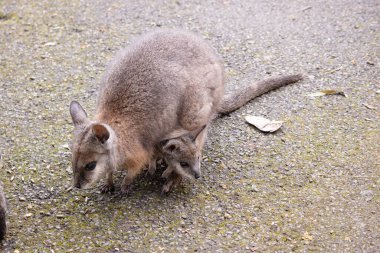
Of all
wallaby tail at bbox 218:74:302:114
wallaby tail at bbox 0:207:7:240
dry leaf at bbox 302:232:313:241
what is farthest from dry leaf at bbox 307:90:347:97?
wallaby tail at bbox 0:207:7:240

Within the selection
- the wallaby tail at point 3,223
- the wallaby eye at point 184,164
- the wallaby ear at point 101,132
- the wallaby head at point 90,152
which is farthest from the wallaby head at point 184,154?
the wallaby tail at point 3,223

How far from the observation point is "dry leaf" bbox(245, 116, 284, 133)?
193 inches

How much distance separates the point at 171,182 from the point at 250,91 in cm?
138

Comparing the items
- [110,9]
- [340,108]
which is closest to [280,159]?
[340,108]

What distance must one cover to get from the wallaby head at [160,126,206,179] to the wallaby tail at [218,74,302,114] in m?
0.83

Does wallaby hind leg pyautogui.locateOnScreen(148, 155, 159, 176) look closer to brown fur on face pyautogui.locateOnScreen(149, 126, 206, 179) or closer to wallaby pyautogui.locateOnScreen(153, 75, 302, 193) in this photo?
wallaby pyautogui.locateOnScreen(153, 75, 302, 193)

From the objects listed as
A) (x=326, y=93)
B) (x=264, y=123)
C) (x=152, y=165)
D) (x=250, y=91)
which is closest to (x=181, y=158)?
(x=152, y=165)

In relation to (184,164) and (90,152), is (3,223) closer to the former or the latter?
(90,152)

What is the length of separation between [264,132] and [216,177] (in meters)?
0.71

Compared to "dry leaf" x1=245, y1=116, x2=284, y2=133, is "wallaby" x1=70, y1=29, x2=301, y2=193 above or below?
above

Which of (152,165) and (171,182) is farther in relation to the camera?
(152,165)

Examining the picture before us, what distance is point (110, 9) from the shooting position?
685 cm

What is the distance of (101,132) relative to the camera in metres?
3.81

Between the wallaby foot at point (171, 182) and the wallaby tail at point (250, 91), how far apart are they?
2.95 feet
